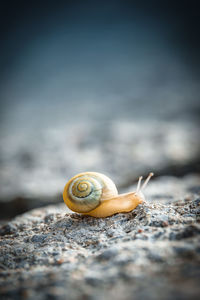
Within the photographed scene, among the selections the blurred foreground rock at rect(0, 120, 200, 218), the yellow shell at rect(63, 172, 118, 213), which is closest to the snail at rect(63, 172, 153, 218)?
the yellow shell at rect(63, 172, 118, 213)

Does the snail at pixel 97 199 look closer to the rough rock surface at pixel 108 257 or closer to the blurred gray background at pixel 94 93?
the rough rock surface at pixel 108 257

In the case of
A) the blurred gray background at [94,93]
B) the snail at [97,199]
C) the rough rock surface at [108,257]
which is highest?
the blurred gray background at [94,93]

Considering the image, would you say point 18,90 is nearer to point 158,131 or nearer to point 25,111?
point 25,111

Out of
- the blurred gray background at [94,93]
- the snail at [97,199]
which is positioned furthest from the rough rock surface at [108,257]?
the blurred gray background at [94,93]

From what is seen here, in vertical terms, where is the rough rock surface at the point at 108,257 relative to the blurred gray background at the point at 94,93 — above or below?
below

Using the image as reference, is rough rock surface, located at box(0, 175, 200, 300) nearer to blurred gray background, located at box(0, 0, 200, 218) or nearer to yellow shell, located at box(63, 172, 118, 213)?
yellow shell, located at box(63, 172, 118, 213)
